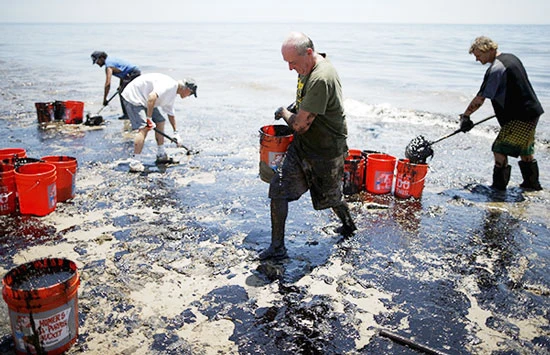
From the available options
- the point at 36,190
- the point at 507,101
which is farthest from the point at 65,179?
the point at 507,101

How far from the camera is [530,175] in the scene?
6.85 metres

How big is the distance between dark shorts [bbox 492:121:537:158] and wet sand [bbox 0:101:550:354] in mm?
722

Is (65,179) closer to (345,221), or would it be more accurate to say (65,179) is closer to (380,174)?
(345,221)

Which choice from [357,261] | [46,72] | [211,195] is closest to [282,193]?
[357,261]

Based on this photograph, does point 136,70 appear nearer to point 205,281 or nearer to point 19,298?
point 205,281

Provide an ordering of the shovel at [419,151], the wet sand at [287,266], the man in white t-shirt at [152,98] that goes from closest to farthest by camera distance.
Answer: the wet sand at [287,266]
the shovel at [419,151]
the man in white t-shirt at [152,98]

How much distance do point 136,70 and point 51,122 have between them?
8.69 ft

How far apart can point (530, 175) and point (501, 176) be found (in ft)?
1.68

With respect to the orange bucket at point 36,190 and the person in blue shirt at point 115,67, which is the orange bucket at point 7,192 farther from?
the person in blue shirt at point 115,67

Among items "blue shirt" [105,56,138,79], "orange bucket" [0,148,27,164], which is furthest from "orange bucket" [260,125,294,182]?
"blue shirt" [105,56,138,79]

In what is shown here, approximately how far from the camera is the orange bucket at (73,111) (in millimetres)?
10672

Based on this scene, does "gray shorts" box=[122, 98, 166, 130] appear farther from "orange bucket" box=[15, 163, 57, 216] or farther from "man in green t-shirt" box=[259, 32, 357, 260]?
"man in green t-shirt" box=[259, 32, 357, 260]

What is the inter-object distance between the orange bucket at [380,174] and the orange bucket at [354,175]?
0.10 meters

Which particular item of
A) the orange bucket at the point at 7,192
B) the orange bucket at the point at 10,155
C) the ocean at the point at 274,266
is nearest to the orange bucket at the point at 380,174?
the ocean at the point at 274,266
